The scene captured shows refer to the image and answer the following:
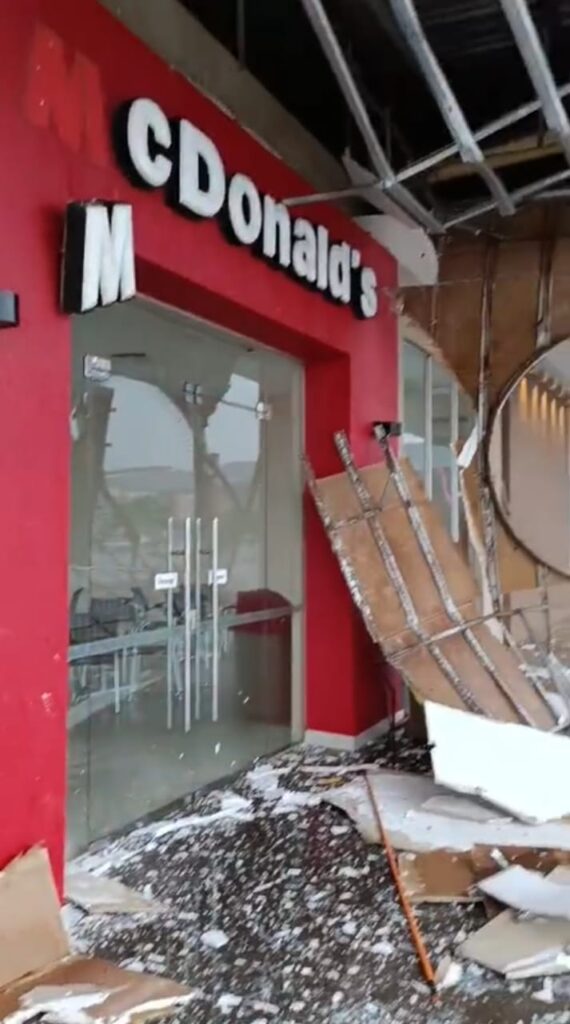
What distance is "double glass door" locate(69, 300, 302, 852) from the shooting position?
3.69 meters

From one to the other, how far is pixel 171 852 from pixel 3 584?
147 centimetres

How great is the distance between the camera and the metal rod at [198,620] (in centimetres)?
442

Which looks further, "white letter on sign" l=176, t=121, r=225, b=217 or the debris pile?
"white letter on sign" l=176, t=121, r=225, b=217

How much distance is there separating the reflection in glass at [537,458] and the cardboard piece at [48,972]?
4238 mm

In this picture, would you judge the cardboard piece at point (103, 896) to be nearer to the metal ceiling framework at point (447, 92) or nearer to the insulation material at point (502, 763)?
the insulation material at point (502, 763)

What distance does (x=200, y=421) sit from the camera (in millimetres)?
4500

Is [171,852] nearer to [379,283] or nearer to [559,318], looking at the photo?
[379,283]

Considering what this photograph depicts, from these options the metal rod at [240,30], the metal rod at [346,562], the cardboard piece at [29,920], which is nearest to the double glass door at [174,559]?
the metal rod at [346,562]

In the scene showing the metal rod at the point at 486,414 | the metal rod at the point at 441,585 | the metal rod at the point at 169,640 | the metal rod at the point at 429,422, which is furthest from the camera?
the metal rod at the point at 429,422

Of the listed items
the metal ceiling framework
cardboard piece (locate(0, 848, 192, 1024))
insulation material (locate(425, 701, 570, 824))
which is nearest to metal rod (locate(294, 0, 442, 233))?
the metal ceiling framework

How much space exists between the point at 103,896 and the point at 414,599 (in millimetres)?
2406

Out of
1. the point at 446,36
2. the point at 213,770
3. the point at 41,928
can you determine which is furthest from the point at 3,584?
the point at 446,36

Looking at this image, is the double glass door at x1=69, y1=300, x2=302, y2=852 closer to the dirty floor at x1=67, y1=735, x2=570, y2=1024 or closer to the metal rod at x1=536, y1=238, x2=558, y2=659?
the dirty floor at x1=67, y1=735, x2=570, y2=1024

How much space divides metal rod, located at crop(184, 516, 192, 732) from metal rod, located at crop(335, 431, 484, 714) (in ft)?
3.57
